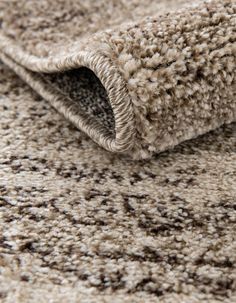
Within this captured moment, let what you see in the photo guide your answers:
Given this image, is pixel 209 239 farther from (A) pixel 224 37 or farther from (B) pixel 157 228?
(A) pixel 224 37

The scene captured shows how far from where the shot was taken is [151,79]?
681mm

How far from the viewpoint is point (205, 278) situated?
0.57 metres

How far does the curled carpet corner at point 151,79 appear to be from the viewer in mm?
678

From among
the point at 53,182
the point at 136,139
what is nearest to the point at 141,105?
the point at 136,139

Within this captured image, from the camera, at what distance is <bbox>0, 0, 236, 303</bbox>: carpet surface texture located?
574 millimetres

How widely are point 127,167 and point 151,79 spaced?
5.1 inches

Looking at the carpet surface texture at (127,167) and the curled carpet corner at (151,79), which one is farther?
the curled carpet corner at (151,79)

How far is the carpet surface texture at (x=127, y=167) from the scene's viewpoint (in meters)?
0.57

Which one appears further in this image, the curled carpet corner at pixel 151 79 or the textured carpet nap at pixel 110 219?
the curled carpet corner at pixel 151 79

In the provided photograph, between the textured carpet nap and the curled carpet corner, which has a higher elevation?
the curled carpet corner

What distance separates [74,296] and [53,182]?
0.63 ft

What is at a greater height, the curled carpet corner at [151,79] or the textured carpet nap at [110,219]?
the curled carpet corner at [151,79]

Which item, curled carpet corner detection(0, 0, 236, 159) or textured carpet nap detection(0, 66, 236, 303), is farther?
curled carpet corner detection(0, 0, 236, 159)

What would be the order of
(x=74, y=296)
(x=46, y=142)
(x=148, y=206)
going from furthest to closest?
(x=46, y=142) < (x=148, y=206) < (x=74, y=296)
